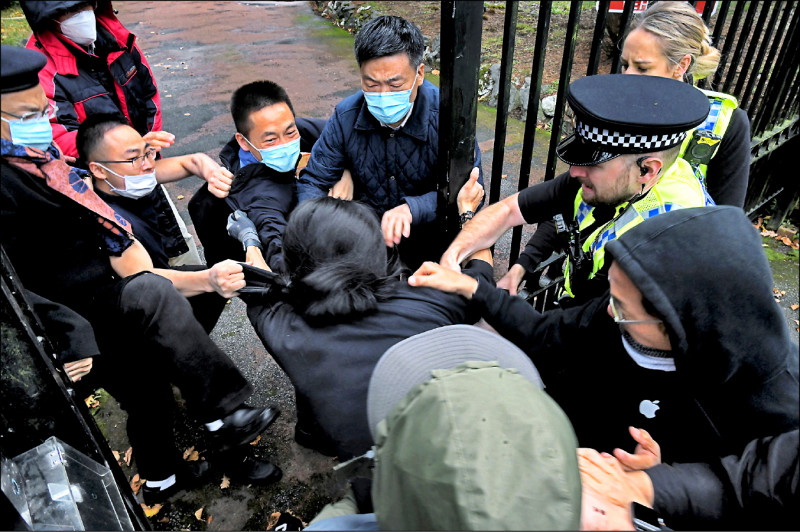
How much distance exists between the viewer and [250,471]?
265cm

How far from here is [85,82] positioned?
2.80 meters

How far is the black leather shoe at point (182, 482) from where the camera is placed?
2.54m

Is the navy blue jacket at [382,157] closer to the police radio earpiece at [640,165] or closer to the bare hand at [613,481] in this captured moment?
the police radio earpiece at [640,165]

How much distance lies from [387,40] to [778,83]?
10.5 feet

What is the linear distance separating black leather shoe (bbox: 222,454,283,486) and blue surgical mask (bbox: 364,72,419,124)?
1.95 metres

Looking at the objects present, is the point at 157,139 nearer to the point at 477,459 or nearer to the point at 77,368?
the point at 77,368

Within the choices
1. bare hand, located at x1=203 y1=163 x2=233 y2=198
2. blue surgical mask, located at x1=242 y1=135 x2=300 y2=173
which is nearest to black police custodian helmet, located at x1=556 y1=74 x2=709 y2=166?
blue surgical mask, located at x1=242 y1=135 x2=300 y2=173

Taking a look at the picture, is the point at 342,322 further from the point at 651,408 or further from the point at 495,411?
the point at 651,408

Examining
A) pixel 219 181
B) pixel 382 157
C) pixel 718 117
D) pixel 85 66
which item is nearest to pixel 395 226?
pixel 382 157

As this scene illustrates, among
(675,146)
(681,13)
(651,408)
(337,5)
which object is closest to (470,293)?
(651,408)

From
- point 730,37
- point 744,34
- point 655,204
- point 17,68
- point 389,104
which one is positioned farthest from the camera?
point 744,34

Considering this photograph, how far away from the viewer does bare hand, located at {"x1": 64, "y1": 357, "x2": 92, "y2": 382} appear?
5.70 feet

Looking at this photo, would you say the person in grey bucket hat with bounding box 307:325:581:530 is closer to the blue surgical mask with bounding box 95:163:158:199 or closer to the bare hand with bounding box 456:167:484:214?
the bare hand with bounding box 456:167:484:214

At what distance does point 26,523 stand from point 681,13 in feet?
10.9
